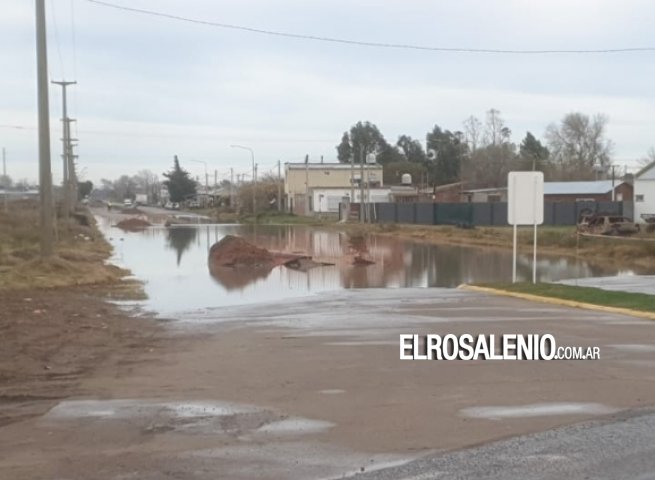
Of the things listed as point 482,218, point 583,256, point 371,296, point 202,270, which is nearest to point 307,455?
point 371,296

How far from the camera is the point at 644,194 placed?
7088 centimetres

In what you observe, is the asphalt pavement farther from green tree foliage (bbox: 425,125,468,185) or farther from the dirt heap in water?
green tree foliage (bbox: 425,125,468,185)

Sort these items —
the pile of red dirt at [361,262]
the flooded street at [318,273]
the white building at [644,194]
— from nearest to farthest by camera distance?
1. the flooded street at [318,273]
2. the pile of red dirt at [361,262]
3. the white building at [644,194]

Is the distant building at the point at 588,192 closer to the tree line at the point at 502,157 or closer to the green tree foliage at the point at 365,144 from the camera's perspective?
the tree line at the point at 502,157

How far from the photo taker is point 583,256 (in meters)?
49.3

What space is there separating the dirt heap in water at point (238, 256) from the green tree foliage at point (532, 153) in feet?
306

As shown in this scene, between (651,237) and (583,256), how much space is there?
7208 mm

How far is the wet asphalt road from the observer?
6297mm

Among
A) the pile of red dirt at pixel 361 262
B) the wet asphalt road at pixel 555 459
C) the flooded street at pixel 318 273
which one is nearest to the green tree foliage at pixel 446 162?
the flooded street at pixel 318 273

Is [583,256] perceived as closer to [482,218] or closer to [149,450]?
[482,218]

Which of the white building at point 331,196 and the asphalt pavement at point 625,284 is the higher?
the white building at point 331,196

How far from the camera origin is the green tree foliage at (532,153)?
430 ft

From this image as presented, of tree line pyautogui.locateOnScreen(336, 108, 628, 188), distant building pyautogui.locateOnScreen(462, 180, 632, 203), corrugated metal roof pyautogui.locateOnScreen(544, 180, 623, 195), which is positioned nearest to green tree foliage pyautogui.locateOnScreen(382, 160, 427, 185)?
tree line pyautogui.locateOnScreen(336, 108, 628, 188)

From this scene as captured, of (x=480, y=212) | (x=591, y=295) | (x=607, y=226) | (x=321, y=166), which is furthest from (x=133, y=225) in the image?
(x=591, y=295)
